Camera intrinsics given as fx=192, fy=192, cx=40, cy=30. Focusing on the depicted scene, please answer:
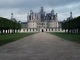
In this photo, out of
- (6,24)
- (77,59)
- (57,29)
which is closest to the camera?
(77,59)

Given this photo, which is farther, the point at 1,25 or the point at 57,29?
the point at 57,29

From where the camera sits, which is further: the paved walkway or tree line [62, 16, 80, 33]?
tree line [62, 16, 80, 33]

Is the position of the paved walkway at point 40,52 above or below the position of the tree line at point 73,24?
below

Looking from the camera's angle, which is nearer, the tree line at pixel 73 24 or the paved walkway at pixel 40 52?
the paved walkway at pixel 40 52

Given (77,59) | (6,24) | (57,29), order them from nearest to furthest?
(77,59) → (6,24) → (57,29)

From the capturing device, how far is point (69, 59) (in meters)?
10.2

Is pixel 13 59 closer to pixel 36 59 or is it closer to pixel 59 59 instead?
pixel 36 59

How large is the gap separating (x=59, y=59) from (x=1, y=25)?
6093 centimetres

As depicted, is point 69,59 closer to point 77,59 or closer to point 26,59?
point 77,59

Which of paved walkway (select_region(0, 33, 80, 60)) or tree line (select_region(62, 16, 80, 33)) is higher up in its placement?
tree line (select_region(62, 16, 80, 33))

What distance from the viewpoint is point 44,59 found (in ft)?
33.5

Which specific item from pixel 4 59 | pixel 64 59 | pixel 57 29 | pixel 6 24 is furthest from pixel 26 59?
pixel 57 29

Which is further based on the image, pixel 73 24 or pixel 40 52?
pixel 73 24

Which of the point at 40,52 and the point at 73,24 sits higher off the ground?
the point at 73,24
